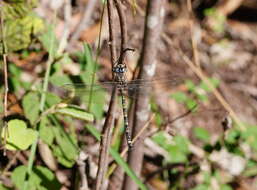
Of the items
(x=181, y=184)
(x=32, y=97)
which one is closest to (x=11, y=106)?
(x=32, y=97)

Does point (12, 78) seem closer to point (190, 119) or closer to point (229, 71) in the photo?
point (190, 119)

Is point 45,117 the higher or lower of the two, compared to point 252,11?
lower

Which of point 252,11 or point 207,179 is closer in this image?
point 207,179

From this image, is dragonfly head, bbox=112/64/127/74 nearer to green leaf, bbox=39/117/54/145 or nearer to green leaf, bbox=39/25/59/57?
green leaf, bbox=39/117/54/145

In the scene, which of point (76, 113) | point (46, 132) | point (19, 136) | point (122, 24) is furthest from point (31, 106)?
point (122, 24)

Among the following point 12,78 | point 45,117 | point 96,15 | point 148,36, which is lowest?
point 45,117

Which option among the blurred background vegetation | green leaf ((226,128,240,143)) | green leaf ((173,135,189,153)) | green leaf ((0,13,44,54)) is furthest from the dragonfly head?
green leaf ((226,128,240,143))

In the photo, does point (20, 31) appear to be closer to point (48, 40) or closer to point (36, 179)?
point (48, 40)
